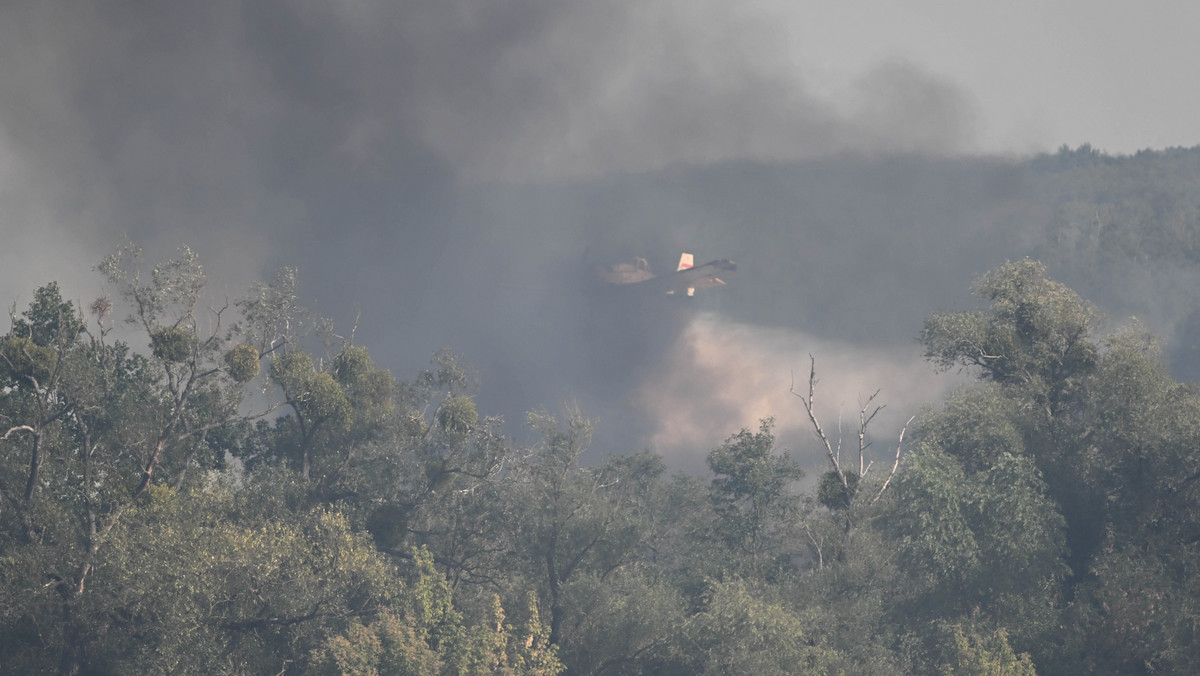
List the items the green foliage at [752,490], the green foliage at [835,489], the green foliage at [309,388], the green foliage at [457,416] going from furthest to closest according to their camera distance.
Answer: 1. the green foliage at [752,490]
2. the green foliage at [457,416]
3. the green foliage at [309,388]
4. the green foliage at [835,489]

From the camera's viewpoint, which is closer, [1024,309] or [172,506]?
[172,506]

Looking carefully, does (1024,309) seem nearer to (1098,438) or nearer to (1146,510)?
(1098,438)

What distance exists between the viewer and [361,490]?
5881 centimetres

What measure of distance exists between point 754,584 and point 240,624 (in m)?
24.7

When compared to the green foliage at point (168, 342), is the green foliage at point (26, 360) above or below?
below

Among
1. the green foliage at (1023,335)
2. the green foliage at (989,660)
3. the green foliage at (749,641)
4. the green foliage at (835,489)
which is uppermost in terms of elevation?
the green foliage at (1023,335)

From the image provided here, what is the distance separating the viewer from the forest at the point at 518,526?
45.2m

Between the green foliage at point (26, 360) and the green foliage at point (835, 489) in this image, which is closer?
the green foliage at point (26, 360)

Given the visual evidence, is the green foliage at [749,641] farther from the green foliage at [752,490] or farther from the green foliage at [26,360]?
the green foliage at [26,360]

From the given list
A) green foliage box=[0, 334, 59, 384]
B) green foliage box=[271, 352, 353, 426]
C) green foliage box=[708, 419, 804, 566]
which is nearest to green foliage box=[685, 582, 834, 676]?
green foliage box=[708, 419, 804, 566]

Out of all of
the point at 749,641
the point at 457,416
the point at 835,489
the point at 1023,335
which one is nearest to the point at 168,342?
the point at 457,416

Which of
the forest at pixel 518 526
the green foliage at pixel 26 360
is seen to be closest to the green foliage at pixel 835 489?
the forest at pixel 518 526

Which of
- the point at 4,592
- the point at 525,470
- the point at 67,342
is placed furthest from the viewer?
the point at 525,470

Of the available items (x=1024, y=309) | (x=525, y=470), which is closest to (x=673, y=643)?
(x=525, y=470)
